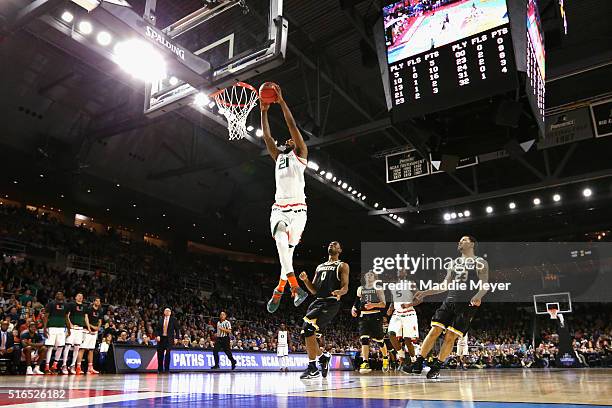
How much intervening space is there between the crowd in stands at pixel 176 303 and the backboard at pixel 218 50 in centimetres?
716

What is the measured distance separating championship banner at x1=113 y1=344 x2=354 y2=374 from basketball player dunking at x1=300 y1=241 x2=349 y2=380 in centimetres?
740

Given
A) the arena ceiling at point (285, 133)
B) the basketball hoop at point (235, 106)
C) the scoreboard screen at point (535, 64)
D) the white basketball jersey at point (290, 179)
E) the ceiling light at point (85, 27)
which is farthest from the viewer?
the arena ceiling at point (285, 133)

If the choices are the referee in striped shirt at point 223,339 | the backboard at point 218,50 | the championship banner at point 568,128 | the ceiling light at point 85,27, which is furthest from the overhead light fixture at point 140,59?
the championship banner at point 568,128

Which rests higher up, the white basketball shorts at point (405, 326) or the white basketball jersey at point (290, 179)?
the white basketball jersey at point (290, 179)

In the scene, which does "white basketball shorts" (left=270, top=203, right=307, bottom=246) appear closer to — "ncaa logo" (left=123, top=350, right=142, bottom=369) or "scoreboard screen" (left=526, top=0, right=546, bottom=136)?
"scoreboard screen" (left=526, top=0, right=546, bottom=136)

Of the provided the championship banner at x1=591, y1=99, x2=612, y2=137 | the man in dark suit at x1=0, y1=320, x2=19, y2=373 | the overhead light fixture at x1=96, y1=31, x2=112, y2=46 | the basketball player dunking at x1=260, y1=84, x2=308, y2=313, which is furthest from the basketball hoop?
the championship banner at x1=591, y1=99, x2=612, y2=137

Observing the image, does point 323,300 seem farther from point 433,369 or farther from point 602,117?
point 602,117

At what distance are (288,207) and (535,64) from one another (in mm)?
4898

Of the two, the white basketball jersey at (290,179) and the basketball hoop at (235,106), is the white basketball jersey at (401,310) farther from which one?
the white basketball jersey at (290,179)

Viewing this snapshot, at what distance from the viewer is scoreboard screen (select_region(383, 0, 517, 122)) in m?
7.27

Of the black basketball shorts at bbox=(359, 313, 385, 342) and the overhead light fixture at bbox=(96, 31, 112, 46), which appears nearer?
the overhead light fixture at bbox=(96, 31, 112, 46)

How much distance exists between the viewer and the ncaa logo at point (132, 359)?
40.9 feet

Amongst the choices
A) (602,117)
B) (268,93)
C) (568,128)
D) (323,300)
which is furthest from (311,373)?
(602,117)

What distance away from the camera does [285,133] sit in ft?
60.4
